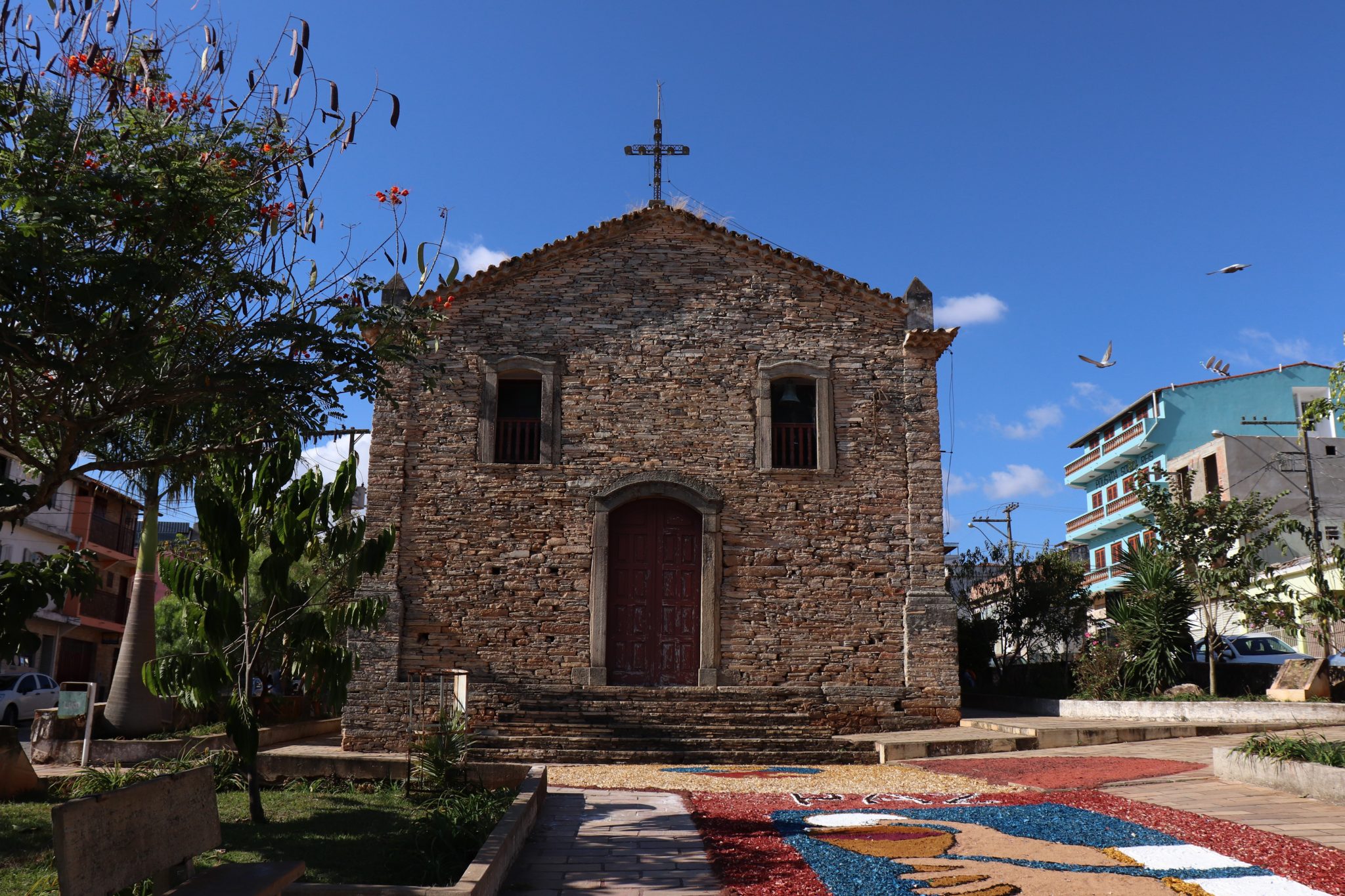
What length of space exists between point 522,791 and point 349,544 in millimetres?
2466

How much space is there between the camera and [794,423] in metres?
16.2

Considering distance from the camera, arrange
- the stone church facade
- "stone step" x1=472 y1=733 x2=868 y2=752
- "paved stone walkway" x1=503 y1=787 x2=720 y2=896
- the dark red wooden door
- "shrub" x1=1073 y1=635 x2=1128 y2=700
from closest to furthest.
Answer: "paved stone walkway" x1=503 y1=787 x2=720 y2=896 < "stone step" x1=472 y1=733 x2=868 y2=752 < the stone church facade < the dark red wooden door < "shrub" x1=1073 y1=635 x2=1128 y2=700

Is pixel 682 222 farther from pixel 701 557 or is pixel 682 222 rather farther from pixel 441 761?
pixel 441 761

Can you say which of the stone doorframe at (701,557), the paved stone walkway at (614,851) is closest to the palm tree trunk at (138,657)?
the stone doorframe at (701,557)

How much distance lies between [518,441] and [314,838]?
9362 mm

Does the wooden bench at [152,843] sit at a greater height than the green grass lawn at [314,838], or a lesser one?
greater

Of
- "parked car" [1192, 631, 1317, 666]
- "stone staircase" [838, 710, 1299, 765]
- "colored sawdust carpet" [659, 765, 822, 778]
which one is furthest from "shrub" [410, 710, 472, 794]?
"parked car" [1192, 631, 1317, 666]

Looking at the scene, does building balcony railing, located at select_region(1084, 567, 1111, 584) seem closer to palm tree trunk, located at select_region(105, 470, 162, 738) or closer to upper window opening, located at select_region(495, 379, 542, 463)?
upper window opening, located at select_region(495, 379, 542, 463)

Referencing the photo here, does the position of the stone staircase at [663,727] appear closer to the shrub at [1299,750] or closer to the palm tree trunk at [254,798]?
the palm tree trunk at [254,798]

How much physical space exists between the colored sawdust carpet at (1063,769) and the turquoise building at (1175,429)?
24906mm

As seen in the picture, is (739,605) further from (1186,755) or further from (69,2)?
(69,2)

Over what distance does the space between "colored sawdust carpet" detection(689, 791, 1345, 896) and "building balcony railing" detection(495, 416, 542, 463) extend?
8.42 metres

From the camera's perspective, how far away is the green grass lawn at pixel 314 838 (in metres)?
5.88

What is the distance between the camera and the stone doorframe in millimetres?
14977
